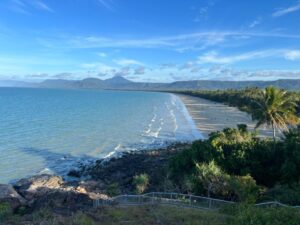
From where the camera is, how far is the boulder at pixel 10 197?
22312mm

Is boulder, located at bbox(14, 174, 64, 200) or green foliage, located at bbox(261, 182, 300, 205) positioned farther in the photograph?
boulder, located at bbox(14, 174, 64, 200)

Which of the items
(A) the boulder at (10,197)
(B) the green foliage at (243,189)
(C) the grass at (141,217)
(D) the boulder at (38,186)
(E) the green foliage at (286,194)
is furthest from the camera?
(D) the boulder at (38,186)

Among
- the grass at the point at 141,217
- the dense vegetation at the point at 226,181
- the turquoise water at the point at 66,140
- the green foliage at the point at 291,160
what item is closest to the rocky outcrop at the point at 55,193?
the dense vegetation at the point at 226,181

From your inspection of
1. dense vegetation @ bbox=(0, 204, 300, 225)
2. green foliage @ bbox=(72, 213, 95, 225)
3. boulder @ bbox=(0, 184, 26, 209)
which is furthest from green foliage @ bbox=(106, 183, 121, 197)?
green foliage @ bbox=(72, 213, 95, 225)

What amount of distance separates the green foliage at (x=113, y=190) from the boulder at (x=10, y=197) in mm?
5522

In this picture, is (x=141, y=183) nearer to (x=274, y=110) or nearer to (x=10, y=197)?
(x=10, y=197)

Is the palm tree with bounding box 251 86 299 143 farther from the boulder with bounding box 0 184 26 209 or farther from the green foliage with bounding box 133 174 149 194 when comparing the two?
the boulder with bounding box 0 184 26 209

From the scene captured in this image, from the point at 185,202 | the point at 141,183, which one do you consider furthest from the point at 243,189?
the point at 141,183

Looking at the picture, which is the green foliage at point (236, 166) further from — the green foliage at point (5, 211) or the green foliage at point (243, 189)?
the green foliage at point (5, 211)

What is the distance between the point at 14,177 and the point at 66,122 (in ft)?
130

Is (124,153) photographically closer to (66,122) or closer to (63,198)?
(63,198)

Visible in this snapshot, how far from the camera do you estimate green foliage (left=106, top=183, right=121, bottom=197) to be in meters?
25.8

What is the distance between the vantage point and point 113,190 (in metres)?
26.5

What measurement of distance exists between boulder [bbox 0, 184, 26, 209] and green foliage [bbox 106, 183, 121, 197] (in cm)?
552
